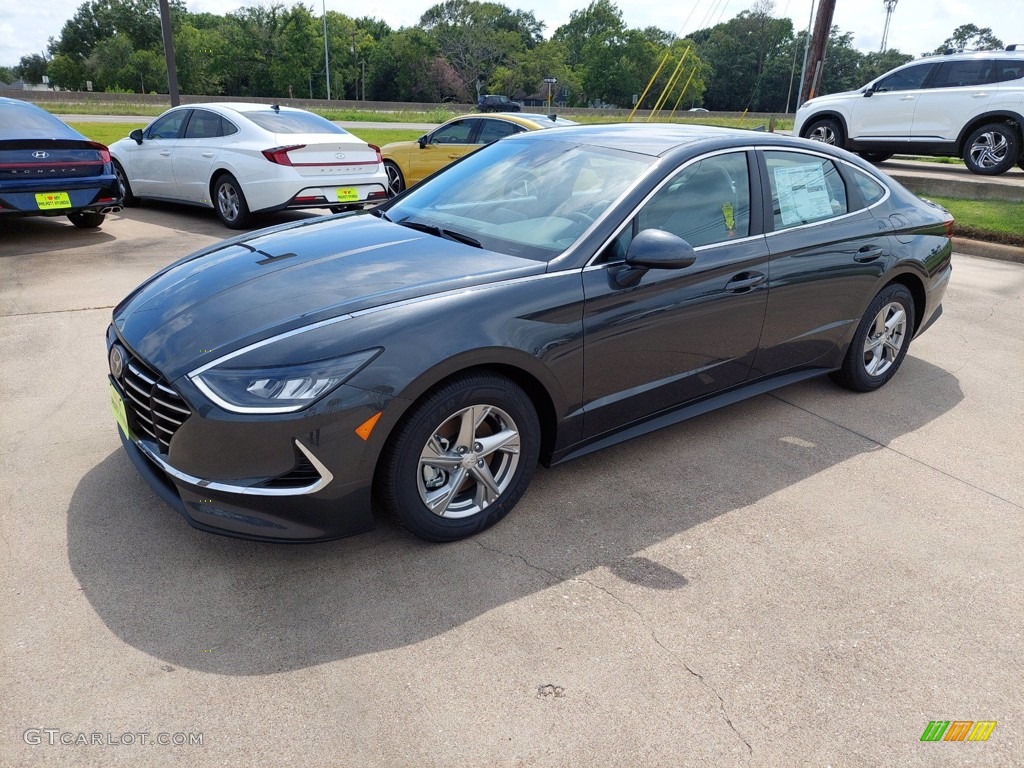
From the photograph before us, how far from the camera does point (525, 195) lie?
389cm

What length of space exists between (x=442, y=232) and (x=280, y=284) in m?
0.88

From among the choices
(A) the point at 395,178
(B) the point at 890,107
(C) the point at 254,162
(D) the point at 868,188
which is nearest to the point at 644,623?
(D) the point at 868,188

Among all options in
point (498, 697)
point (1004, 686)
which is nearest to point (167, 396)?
point (498, 697)

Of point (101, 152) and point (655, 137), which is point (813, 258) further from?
point (101, 152)

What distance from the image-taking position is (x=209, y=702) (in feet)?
7.83

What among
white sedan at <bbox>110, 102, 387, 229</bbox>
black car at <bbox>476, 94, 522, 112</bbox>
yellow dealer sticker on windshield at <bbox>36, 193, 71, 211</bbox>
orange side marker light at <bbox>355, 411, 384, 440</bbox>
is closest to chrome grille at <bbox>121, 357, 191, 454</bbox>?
orange side marker light at <bbox>355, 411, 384, 440</bbox>

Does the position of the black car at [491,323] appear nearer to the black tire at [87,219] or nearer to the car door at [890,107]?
the black tire at [87,219]

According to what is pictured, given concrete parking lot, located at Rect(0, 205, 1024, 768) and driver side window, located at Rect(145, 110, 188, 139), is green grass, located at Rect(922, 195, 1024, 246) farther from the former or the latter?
driver side window, located at Rect(145, 110, 188, 139)

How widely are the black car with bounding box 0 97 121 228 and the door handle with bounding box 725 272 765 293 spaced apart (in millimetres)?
7143

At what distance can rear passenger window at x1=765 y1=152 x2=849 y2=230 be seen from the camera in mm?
4156

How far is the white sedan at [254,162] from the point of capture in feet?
29.1

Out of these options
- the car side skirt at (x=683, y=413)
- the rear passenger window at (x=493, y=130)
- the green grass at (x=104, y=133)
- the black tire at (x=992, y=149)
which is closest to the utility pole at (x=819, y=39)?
the black tire at (x=992, y=149)

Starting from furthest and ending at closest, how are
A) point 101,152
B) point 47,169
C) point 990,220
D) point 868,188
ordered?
1. point 990,220
2. point 101,152
3. point 47,169
4. point 868,188

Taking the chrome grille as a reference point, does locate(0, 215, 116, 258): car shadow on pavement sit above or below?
below
